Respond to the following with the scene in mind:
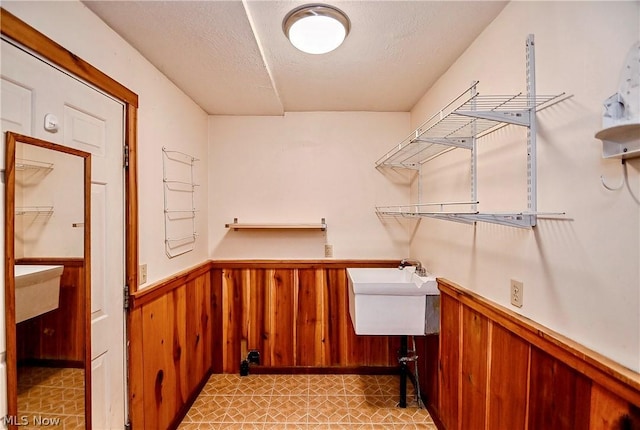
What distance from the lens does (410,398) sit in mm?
2254

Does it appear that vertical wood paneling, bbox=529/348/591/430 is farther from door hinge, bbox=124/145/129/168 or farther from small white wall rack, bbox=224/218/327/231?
door hinge, bbox=124/145/129/168

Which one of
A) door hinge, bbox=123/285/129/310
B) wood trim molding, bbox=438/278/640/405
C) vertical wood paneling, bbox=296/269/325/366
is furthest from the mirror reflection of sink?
wood trim molding, bbox=438/278/640/405

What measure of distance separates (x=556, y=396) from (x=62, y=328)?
1887 mm

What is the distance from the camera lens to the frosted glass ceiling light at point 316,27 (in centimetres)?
130

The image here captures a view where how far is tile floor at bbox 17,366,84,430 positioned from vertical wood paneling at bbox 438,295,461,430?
190cm

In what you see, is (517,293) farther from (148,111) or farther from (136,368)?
(148,111)

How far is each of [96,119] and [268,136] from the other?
4.72 feet

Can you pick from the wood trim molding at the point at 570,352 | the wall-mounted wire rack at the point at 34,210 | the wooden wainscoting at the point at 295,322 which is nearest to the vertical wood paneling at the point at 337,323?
the wooden wainscoting at the point at 295,322

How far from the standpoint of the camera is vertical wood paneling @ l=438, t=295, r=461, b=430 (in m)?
1.72

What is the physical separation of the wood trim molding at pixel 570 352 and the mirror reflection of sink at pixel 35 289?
183 centimetres

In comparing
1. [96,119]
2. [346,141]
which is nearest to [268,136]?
[346,141]

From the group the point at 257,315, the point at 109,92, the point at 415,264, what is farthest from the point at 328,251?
the point at 109,92

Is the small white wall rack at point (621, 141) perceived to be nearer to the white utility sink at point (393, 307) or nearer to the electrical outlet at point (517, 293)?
the electrical outlet at point (517, 293)

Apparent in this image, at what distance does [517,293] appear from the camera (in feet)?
4.01
